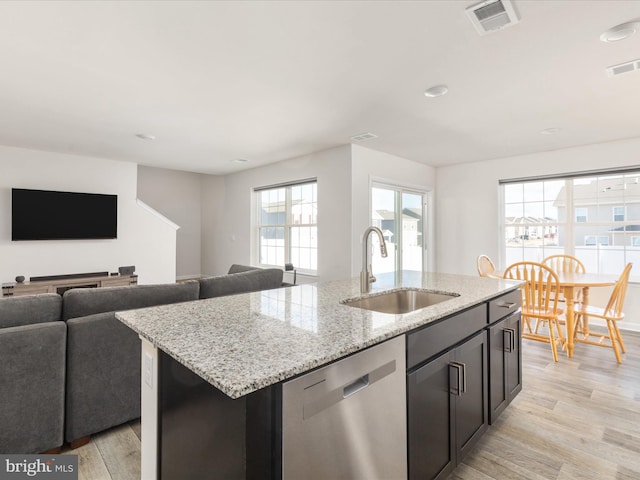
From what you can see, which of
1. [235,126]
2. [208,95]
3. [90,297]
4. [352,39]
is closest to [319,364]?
[90,297]

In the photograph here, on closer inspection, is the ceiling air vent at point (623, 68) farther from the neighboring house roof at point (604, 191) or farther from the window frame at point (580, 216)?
the window frame at point (580, 216)

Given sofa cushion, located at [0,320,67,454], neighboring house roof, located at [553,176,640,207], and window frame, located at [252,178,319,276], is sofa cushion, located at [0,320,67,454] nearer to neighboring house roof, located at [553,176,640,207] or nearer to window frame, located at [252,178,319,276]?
window frame, located at [252,178,319,276]

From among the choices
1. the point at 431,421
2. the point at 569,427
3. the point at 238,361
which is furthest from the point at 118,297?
the point at 569,427

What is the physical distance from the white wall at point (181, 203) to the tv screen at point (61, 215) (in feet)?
5.00

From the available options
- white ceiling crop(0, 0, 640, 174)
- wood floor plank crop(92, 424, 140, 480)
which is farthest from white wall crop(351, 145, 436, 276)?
wood floor plank crop(92, 424, 140, 480)

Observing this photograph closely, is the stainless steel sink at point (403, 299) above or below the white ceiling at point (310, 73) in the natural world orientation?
below

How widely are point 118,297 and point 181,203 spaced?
5687 mm

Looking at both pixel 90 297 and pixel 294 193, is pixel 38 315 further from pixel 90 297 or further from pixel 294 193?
pixel 294 193

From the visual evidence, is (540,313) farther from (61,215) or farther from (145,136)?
(61,215)

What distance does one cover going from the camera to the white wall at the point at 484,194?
422 cm

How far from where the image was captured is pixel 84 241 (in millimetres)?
5230

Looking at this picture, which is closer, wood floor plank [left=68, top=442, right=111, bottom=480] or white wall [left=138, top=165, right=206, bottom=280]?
wood floor plank [left=68, top=442, right=111, bottom=480]

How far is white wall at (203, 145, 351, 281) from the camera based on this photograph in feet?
14.7

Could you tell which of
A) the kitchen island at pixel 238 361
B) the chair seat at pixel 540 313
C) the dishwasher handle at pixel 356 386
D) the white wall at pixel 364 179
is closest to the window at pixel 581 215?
the chair seat at pixel 540 313
